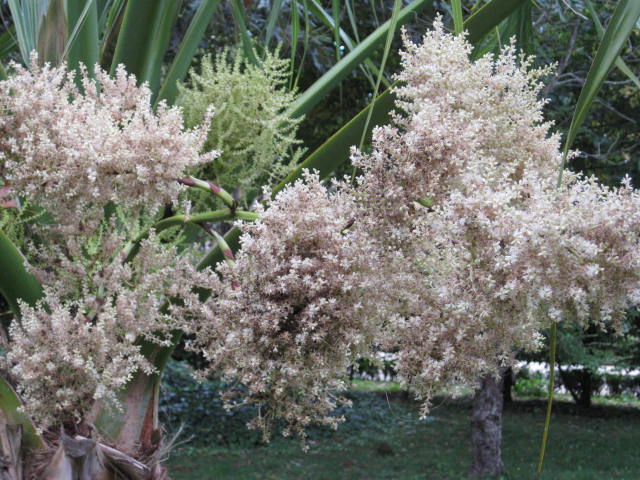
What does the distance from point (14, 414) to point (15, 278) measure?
30 cm

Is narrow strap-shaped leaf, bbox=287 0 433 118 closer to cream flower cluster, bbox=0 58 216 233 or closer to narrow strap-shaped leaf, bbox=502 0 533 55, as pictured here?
narrow strap-shaped leaf, bbox=502 0 533 55

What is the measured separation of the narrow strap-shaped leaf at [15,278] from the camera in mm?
1474

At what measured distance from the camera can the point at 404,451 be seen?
776cm

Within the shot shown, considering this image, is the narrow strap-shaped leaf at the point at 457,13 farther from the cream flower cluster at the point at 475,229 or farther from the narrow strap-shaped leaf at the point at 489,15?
the narrow strap-shaped leaf at the point at 489,15

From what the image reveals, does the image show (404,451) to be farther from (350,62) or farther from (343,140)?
(343,140)

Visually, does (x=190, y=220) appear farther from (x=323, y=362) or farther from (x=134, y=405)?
(x=134, y=405)

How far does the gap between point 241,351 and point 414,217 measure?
0.33 metres

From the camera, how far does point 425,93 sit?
3.60 feet

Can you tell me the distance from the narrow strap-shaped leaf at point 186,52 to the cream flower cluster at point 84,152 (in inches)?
26.7

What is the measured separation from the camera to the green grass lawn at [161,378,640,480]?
6.49 metres

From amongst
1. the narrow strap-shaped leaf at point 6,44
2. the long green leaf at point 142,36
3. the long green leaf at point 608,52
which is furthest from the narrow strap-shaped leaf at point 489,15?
the narrow strap-shaped leaf at point 6,44

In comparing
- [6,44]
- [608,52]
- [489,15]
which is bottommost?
[608,52]

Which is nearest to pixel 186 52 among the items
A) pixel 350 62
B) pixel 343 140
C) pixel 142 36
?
pixel 142 36

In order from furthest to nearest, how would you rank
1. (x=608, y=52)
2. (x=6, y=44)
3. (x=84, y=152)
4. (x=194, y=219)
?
(x=6, y=44) → (x=194, y=219) → (x=84, y=152) → (x=608, y=52)
